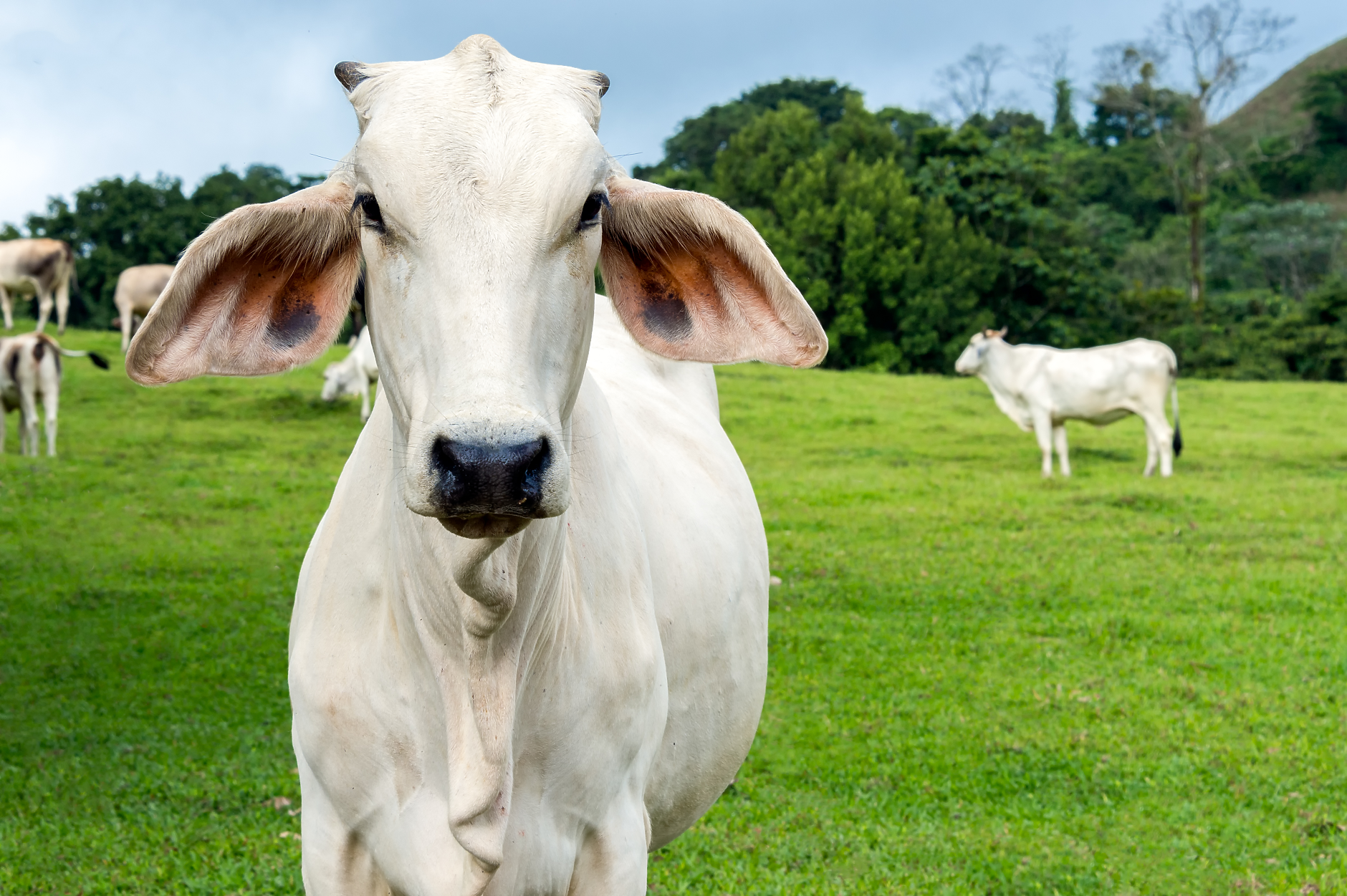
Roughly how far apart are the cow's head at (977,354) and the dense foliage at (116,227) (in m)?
19.3

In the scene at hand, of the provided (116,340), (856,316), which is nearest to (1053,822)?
(116,340)

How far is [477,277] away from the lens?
1.79m

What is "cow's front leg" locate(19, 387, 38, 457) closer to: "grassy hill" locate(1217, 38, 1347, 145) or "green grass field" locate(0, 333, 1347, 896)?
"green grass field" locate(0, 333, 1347, 896)

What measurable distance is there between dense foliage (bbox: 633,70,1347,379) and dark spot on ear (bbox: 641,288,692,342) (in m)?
31.7

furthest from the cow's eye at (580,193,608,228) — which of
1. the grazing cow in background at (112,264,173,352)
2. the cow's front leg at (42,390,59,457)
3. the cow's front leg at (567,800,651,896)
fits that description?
the grazing cow in background at (112,264,173,352)

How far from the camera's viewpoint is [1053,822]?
5.63 meters

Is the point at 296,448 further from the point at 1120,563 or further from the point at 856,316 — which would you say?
the point at 856,316

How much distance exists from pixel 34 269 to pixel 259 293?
2376 centimetres

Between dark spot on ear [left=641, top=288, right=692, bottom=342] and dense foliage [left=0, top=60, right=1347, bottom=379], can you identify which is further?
dense foliage [left=0, top=60, right=1347, bottom=379]

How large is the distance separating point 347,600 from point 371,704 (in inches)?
8.3

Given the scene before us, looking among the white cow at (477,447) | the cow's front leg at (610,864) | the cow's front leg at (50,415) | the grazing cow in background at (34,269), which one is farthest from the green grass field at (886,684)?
the grazing cow in background at (34,269)

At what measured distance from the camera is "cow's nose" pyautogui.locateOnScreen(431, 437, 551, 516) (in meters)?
1.61

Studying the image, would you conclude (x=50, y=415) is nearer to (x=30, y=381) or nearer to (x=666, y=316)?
(x=30, y=381)

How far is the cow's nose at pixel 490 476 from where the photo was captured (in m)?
1.61
